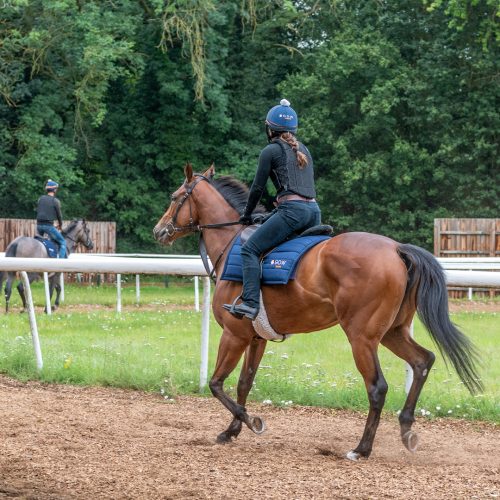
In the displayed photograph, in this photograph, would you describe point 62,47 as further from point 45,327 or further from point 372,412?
point 372,412

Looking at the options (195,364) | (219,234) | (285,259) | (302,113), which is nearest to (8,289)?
(195,364)

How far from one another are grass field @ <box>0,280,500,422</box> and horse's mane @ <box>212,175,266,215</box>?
2018 mm

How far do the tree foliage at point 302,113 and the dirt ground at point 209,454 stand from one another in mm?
23831

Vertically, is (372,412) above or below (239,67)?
below

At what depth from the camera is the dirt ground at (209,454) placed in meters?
6.14

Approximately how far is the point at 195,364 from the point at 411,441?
4.07m

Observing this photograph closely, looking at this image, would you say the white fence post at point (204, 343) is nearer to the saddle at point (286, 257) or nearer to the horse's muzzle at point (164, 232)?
the horse's muzzle at point (164, 232)

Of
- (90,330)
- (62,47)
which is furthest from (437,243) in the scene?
(90,330)

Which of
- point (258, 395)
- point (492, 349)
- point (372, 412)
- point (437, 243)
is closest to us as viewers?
point (372, 412)

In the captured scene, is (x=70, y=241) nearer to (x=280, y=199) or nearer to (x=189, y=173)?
Answer: (x=189, y=173)

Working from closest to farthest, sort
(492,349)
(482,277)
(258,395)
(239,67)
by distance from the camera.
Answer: (482,277) < (258,395) < (492,349) < (239,67)

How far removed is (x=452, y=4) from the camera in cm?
3169

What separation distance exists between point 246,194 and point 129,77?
2567cm

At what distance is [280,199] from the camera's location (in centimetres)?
807
